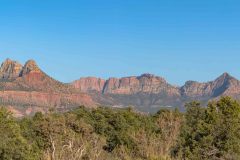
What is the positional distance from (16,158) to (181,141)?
23.9 metres

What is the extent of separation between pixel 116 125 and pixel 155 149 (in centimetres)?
3906

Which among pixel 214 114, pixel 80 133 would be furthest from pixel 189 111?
pixel 214 114

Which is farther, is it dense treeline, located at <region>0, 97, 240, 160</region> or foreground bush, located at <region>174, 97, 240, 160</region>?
foreground bush, located at <region>174, 97, 240, 160</region>

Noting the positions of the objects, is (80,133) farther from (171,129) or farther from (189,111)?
(189,111)

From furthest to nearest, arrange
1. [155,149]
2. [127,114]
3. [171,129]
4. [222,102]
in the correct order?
[127,114] → [171,129] → [222,102] → [155,149]

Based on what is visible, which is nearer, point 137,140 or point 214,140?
point 214,140

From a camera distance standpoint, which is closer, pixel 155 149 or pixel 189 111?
pixel 155 149

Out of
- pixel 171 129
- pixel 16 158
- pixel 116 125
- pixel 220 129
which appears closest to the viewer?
pixel 16 158

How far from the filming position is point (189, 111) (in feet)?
320

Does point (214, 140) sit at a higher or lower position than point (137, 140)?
higher

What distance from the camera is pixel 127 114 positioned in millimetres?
94688

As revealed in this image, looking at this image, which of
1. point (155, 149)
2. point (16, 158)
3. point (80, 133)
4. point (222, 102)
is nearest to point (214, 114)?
point (222, 102)

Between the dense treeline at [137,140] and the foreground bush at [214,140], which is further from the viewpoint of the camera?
the foreground bush at [214,140]

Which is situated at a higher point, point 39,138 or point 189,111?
point 189,111
